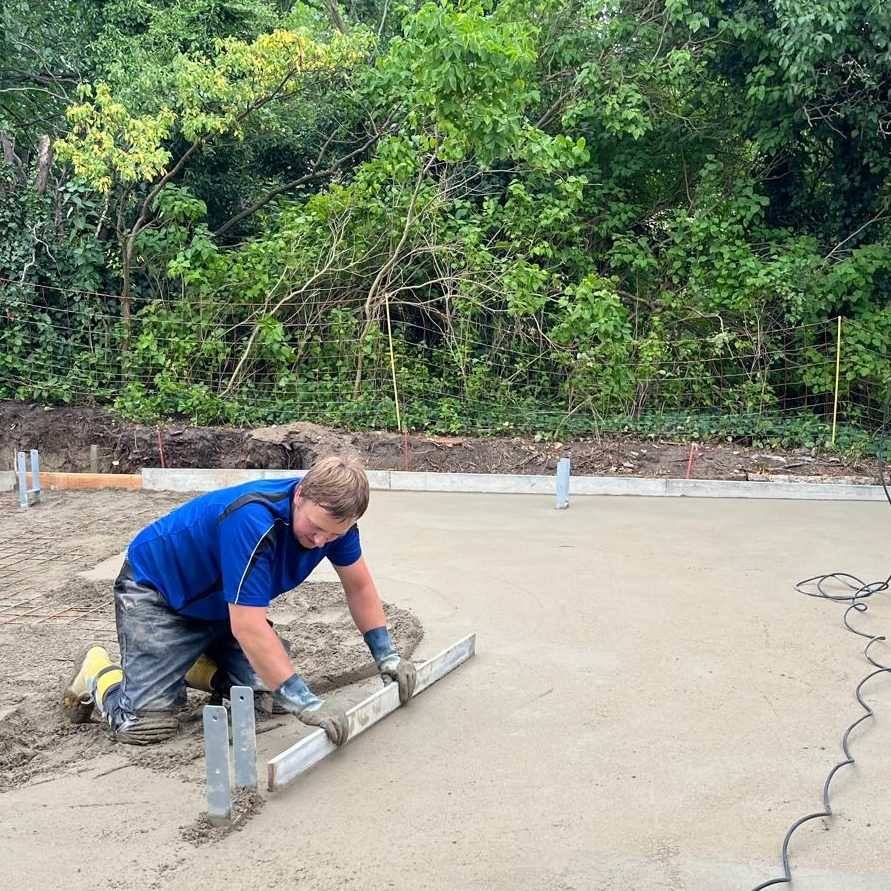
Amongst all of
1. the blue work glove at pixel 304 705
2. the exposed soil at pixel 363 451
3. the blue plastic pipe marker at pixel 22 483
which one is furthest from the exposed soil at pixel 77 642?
the exposed soil at pixel 363 451

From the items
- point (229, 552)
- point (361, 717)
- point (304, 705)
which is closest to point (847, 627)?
point (361, 717)

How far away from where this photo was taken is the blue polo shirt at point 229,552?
260 cm

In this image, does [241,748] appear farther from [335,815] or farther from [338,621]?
[338,621]

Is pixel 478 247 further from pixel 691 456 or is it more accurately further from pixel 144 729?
pixel 144 729

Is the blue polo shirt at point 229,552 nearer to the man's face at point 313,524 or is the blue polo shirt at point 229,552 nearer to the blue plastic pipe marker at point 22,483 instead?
the man's face at point 313,524

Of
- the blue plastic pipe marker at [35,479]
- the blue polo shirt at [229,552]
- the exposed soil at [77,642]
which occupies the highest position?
the blue polo shirt at [229,552]

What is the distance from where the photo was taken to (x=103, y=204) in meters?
10.1

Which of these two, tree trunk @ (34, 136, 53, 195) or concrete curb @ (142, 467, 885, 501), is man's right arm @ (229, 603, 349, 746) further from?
tree trunk @ (34, 136, 53, 195)

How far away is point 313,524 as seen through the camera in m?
2.59

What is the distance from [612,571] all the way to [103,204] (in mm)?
7629

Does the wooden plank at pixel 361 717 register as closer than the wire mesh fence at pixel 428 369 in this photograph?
Yes

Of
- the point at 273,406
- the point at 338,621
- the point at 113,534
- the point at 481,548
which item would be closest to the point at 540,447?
the point at 273,406

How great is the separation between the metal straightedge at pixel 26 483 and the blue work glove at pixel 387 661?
5168 mm

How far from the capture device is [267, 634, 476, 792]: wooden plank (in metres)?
2.56
